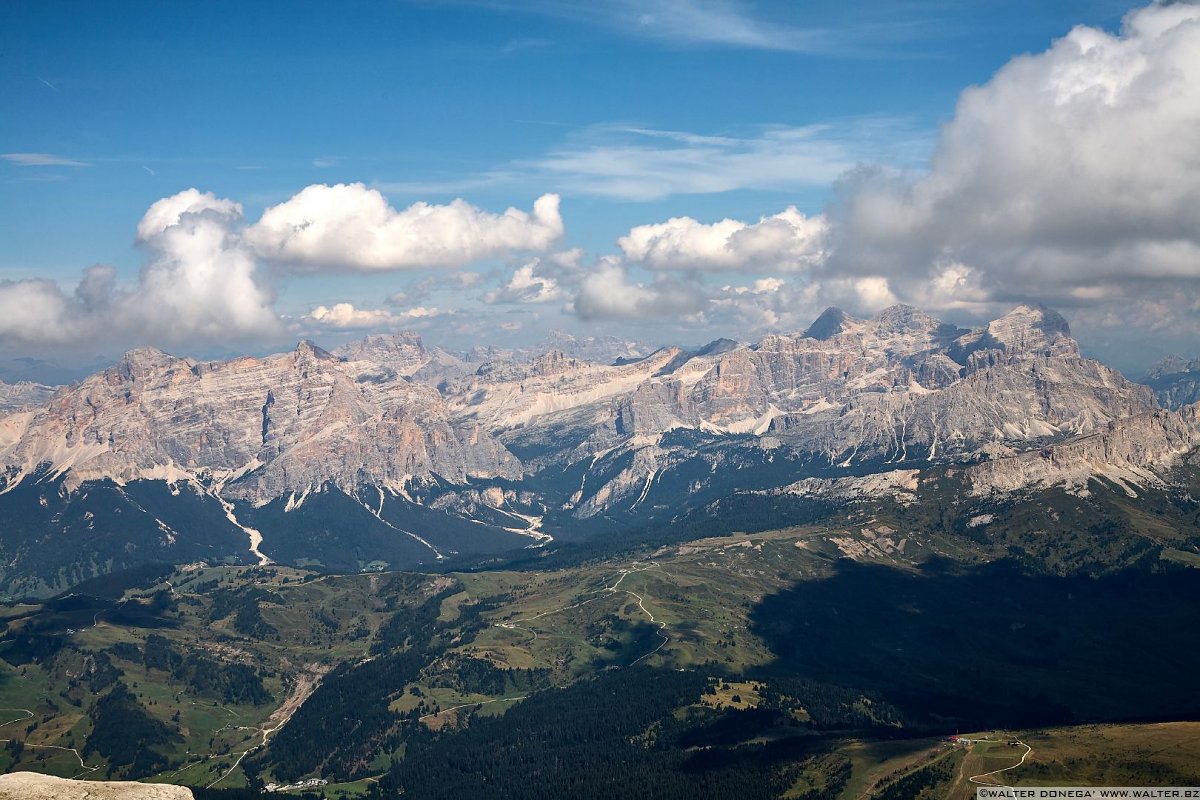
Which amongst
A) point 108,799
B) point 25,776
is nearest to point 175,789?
point 108,799

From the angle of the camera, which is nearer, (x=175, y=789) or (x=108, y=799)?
(x=108, y=799)

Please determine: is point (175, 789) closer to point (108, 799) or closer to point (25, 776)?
point (108, 799)
